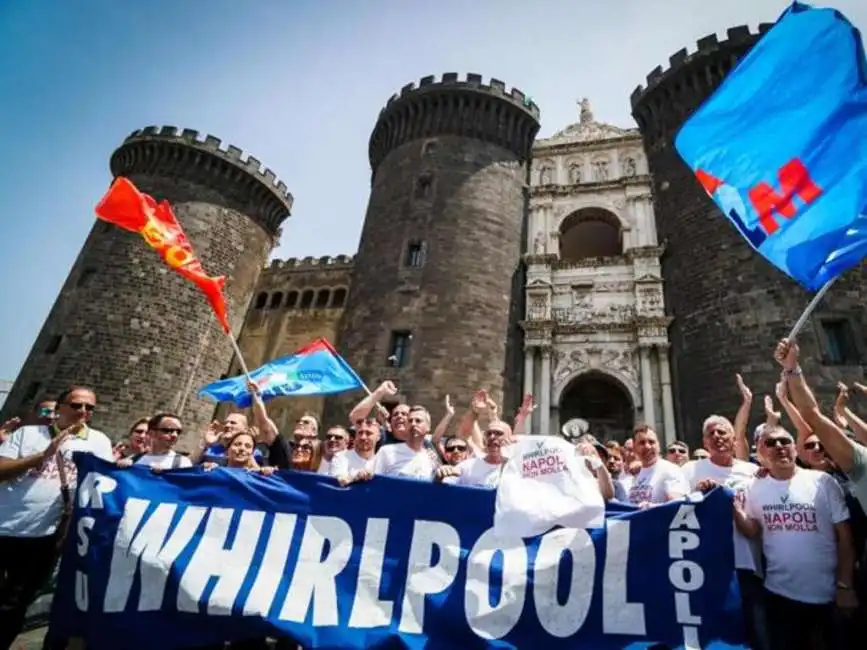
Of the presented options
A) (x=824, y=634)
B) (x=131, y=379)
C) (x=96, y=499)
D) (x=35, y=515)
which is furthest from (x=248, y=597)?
(x=131, y=379)

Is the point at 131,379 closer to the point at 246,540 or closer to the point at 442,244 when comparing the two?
the point at 442,244

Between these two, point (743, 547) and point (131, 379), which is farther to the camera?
point (131, 379)

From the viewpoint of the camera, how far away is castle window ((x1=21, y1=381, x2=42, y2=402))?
17797 mm

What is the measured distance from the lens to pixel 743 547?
359cm

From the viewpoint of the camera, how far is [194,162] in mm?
22312

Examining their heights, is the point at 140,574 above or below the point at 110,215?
below

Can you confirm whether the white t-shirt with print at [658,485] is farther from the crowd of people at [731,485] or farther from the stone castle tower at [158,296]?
the stone castle tower at [158,296]

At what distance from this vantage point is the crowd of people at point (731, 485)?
335cm

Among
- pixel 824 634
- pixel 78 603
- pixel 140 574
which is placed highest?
pixel 824 634

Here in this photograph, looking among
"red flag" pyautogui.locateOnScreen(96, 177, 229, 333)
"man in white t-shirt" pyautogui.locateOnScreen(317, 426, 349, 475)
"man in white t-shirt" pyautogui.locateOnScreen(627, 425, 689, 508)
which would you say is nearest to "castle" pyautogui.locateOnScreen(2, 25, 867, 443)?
"red flag" pyautogui.locateOnScreen(96, 177, 229, 333)

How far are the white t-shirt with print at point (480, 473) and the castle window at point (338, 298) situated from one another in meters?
18.8

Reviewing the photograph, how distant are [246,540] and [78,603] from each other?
132cm

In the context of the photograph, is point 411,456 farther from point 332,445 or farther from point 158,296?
point 158,296

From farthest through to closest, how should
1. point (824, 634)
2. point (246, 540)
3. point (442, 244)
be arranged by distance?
point (442, 244), point (246, 540), point (824, 634)
